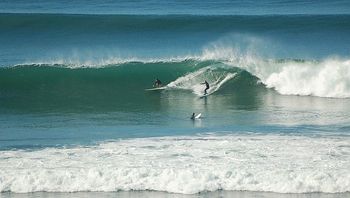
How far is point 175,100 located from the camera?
68.5 feet

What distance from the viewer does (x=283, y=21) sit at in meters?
33.2

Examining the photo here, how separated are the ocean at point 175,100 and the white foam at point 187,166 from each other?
0.09 ft

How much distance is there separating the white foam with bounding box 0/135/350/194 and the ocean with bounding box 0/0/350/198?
0.09 ft

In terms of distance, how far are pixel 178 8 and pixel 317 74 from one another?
16204 millimetres

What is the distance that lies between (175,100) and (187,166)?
722 cm

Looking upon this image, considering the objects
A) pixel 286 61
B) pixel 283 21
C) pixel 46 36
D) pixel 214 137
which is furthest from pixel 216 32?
pixel 214 137

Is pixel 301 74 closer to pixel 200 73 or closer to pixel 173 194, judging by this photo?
pixel 200 73

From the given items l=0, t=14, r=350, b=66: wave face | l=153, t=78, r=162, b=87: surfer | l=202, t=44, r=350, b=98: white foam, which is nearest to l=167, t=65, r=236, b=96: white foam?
l=153, t=78, r=162, b=87: surfer

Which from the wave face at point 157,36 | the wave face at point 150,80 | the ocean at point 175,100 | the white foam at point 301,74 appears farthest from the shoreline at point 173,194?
the wave face at point 157,36

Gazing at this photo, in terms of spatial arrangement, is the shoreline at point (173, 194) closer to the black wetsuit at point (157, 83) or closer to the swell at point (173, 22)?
the black wetsuit at point (157, 83)

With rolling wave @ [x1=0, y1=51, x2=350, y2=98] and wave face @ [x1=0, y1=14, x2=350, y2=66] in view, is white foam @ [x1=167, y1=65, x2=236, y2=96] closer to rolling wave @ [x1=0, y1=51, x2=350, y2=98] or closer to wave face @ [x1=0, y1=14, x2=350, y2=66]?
rolling wave @ [x1=0, y1=51, x2=350, y2=98]

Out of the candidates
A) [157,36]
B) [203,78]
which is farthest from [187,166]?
[157,36]

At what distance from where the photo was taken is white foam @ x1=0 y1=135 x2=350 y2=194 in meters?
13.0

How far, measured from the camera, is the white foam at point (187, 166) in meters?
13.0
